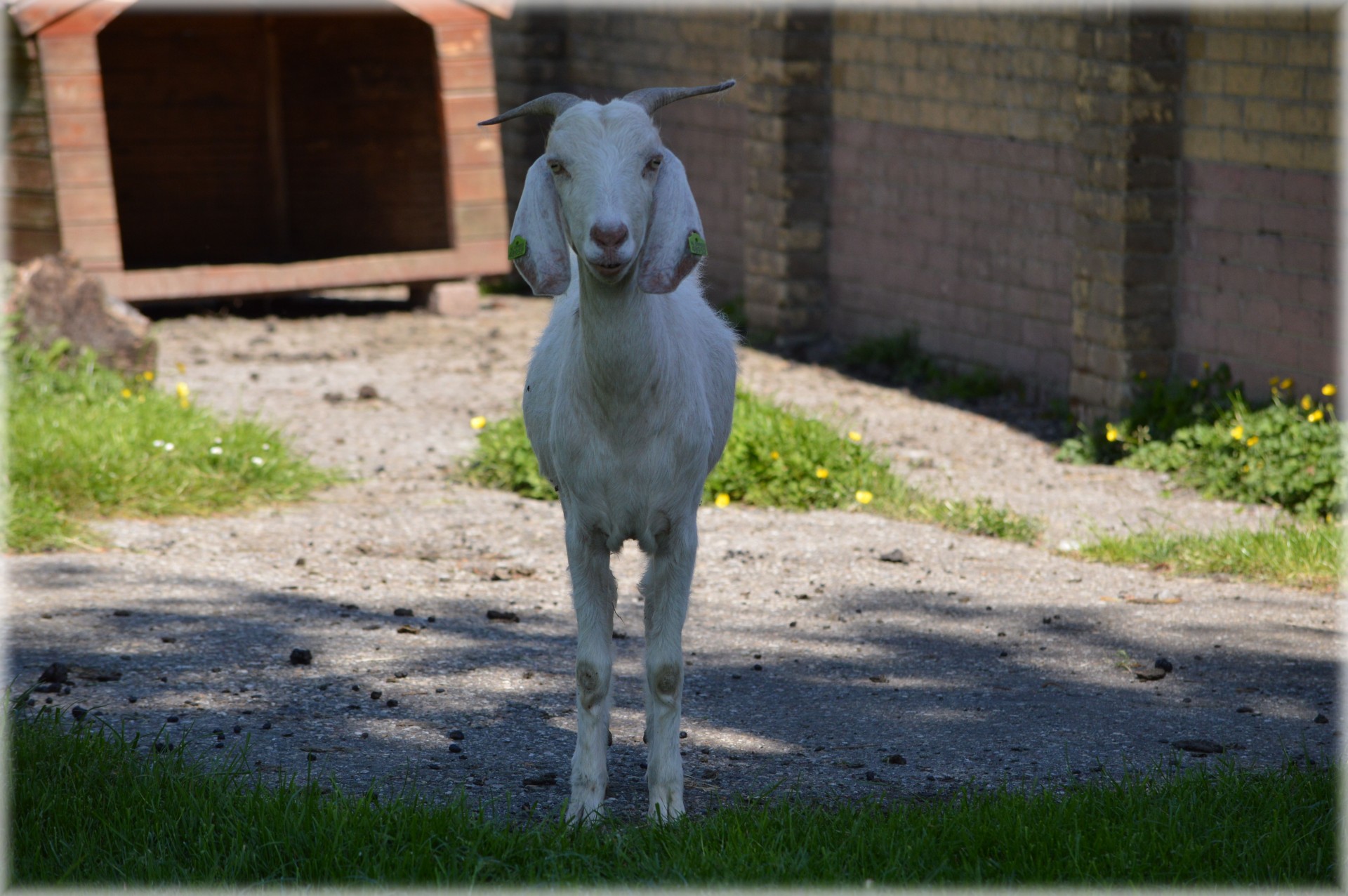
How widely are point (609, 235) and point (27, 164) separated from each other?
9642 mm

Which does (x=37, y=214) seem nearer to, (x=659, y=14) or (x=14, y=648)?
(x=659, y=14)

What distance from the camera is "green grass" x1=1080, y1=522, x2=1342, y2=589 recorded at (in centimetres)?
645

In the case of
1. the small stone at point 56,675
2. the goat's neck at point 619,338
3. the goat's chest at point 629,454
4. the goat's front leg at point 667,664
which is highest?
the goat's neck at point 619,338

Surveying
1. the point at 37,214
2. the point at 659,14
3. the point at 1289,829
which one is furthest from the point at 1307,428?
the point at 37,214

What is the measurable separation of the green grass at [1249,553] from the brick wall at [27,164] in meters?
8.38

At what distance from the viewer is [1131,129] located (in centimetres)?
877

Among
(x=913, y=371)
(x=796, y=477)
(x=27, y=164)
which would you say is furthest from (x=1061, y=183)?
(x=27, y=164)

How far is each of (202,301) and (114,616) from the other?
8.32 meters

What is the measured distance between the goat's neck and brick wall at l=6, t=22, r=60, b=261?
8950 mm

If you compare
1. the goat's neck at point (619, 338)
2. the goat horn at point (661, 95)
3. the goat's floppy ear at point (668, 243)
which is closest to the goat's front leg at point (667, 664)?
the goat's neck at point (619, 338)

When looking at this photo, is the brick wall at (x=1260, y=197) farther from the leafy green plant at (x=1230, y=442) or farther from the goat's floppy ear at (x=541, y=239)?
the goat's floppy ear at (x=541, y=239)

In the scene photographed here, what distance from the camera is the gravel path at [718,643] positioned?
182 inches

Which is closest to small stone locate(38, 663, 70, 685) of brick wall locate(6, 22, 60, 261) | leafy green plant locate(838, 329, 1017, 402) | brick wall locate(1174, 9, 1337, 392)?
brick wall locate(1174, 9, 1337, 392)

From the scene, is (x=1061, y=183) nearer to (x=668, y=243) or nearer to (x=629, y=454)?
(x=629, y=454)
